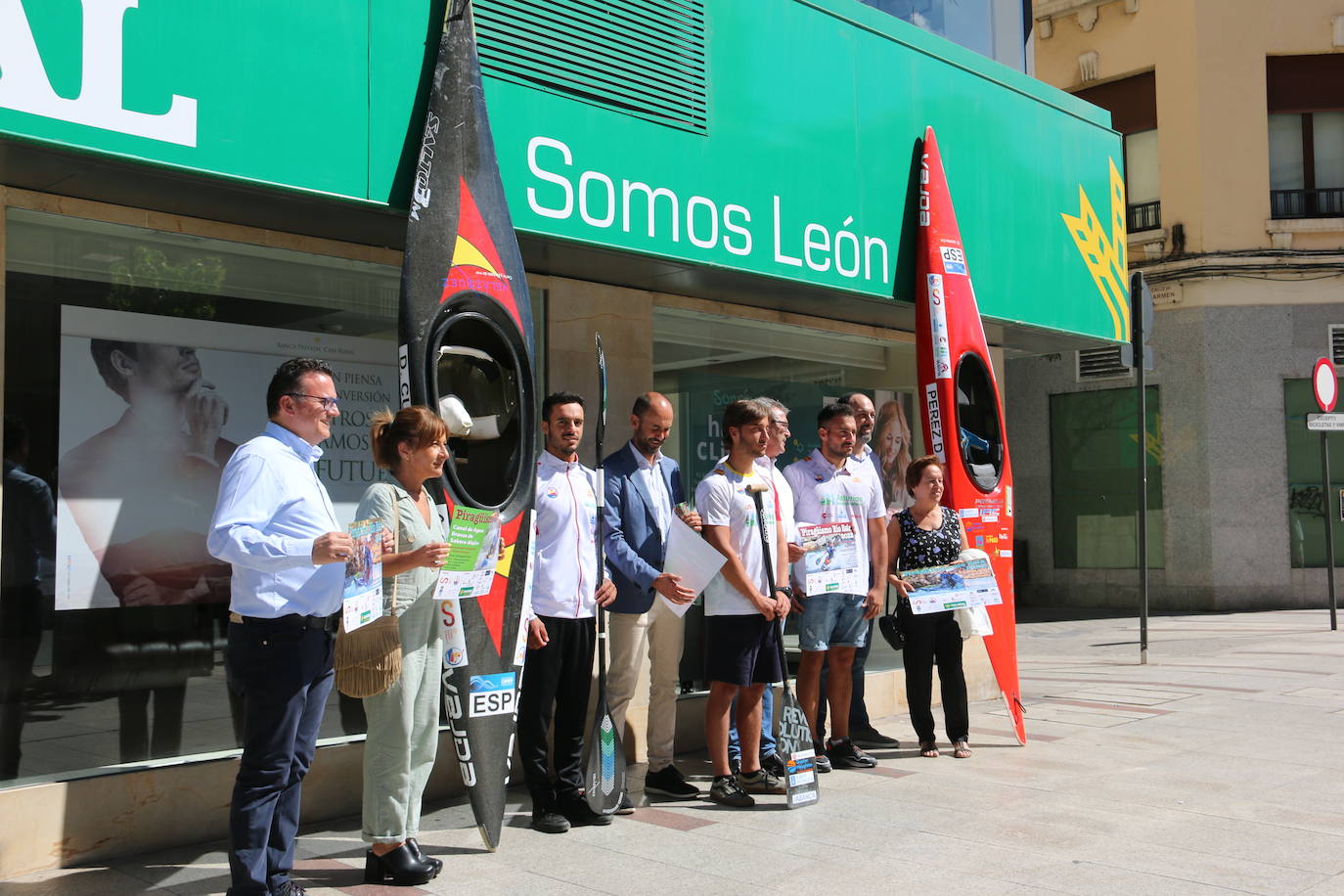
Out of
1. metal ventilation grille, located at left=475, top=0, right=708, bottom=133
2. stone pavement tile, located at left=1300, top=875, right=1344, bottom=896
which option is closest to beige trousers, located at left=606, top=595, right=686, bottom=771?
metal ventilation grille, located at left=475, top=0, right=708, bottom=133

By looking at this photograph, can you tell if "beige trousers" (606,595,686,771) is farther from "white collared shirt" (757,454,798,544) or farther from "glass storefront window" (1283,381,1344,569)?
"glass storefront window" (1283,381,1344,569)

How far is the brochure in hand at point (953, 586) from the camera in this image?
6988mm

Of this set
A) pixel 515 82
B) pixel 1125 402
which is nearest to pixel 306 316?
pixel 515 82

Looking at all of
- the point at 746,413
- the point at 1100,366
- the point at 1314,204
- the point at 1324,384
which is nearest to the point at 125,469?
the point at 746,413

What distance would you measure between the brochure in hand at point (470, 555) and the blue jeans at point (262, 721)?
0.72m

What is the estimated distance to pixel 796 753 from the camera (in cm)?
577

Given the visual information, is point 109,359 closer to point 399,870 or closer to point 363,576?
point 363,576

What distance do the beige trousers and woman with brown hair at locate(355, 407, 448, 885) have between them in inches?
54.2

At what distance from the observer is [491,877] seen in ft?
15.2

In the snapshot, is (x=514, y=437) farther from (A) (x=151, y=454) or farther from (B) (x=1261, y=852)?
(B) (x=1261, y=852)

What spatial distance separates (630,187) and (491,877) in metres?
3.38

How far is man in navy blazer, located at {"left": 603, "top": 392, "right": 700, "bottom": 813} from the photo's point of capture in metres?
5.84

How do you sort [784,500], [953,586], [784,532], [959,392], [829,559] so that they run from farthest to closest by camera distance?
[959,392] < [953,586] < [829,559] < [784,500] < [784,532]

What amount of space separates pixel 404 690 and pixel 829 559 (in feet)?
8.76
